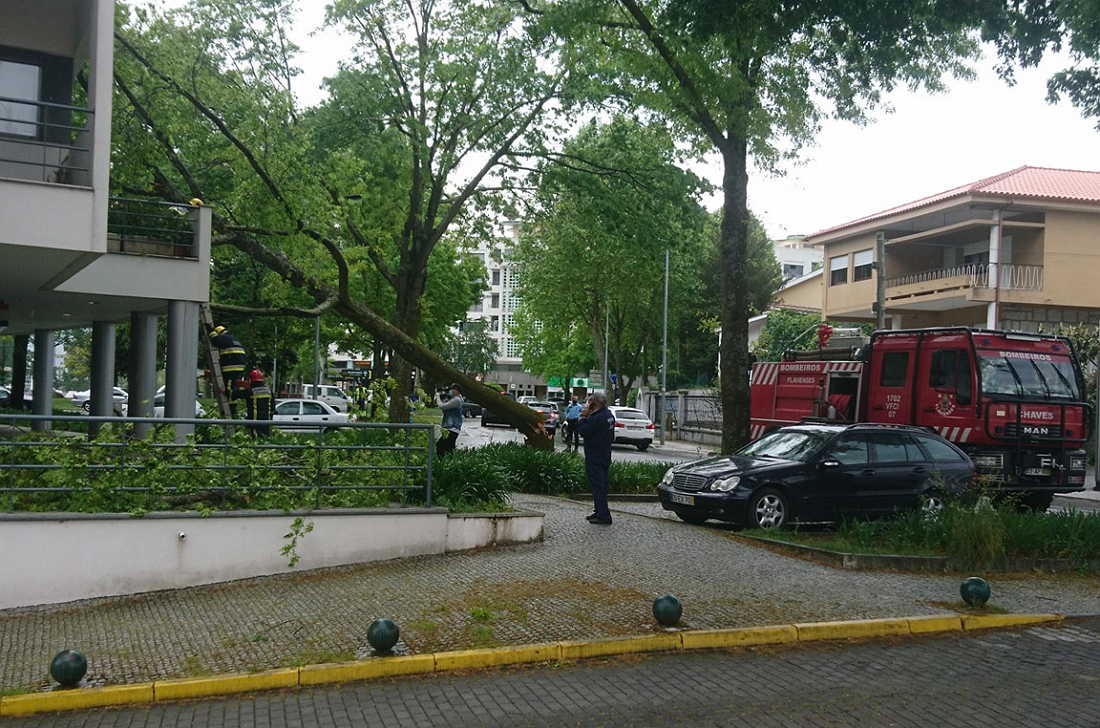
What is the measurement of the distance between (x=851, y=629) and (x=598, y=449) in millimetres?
5127

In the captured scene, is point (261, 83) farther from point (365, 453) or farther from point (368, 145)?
point (365, 453)

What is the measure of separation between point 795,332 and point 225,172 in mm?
32344

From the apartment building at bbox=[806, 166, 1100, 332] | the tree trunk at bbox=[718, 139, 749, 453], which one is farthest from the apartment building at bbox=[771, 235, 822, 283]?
the tree trunk at bbox=[718, 139, 749, 453]

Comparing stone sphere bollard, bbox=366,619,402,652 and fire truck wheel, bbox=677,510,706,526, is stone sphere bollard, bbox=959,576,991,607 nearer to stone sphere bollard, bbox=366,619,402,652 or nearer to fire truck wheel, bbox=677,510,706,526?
fire truck wheel, bbox=677,510,706,526

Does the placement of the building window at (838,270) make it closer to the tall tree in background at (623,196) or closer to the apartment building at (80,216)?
the tall tree in background at (623,196)

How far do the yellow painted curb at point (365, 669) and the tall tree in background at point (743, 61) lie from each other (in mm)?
7647

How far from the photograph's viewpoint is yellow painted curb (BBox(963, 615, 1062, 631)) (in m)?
8.32

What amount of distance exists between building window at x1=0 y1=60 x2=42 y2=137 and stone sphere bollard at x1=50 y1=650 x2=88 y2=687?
35.3 ft

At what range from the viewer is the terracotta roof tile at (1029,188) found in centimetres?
2961

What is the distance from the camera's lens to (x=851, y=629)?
794 cm

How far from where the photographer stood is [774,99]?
1521cm

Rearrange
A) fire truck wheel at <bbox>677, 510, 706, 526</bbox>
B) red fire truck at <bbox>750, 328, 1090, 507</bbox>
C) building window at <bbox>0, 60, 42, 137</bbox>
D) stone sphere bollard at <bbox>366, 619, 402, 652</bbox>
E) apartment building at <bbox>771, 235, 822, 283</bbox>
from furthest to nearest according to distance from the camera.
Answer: apartment building at <bbox>771, 235, 822, 283</bbox> < red fire truck at <bbox>750, 328, 1090, 507</bbox> < building window at <bbox>0, 60, 42, 137</bbox> < fire truck wheel at <bbox>677, 510, 706, 526</bbox> < stone sphere bollard at <bbox>366, 619, 402, 652</bbox>

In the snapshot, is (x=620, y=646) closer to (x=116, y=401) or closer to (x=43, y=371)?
(x=43, y=371)

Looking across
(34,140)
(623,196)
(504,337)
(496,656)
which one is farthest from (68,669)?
(504,337)
